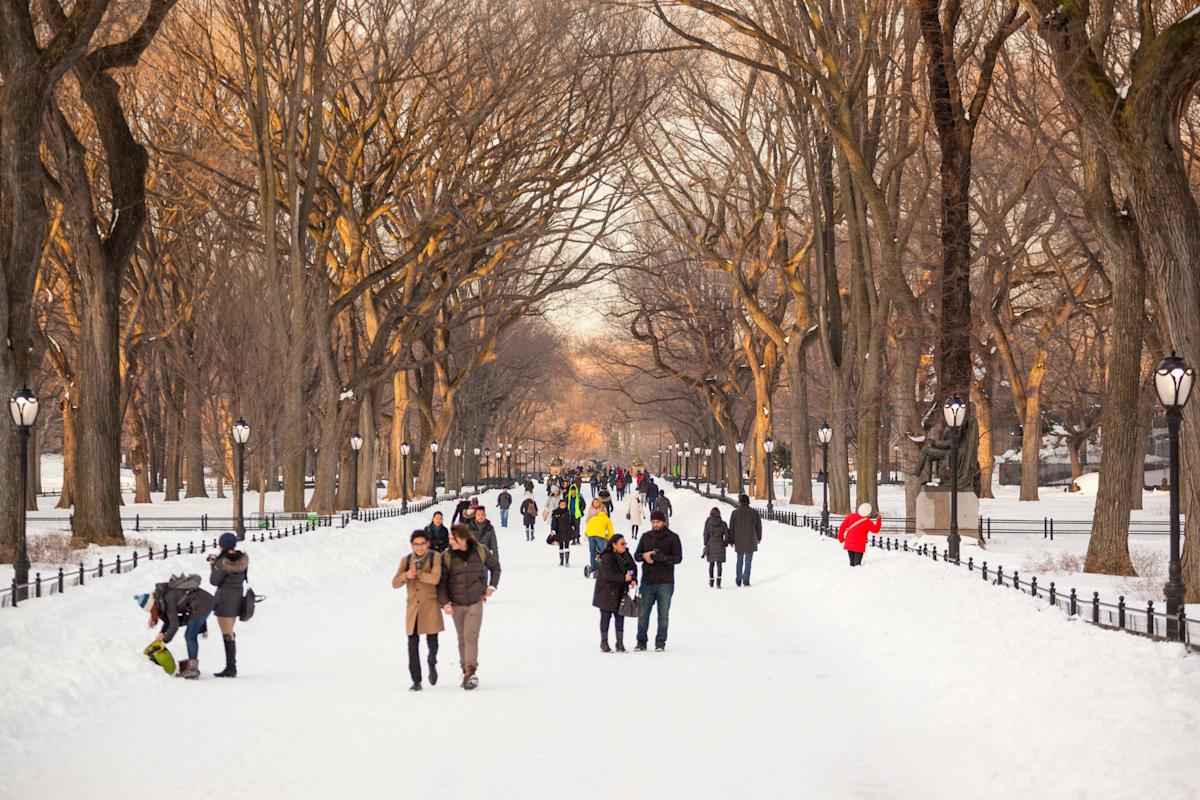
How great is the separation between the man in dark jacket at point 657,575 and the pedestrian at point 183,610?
4.96m

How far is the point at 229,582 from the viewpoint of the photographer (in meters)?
14.2

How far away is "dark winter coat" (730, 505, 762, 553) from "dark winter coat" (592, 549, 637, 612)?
8492 millimetres

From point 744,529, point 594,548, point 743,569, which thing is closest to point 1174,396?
point 744,529

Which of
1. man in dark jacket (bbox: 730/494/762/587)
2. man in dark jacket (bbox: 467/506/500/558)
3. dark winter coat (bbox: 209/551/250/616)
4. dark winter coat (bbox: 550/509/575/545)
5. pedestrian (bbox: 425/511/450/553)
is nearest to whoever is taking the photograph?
dark winter coat (bbox: 209/551/250/616)

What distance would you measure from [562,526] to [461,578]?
53.7 feet

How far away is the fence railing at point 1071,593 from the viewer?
12766mm

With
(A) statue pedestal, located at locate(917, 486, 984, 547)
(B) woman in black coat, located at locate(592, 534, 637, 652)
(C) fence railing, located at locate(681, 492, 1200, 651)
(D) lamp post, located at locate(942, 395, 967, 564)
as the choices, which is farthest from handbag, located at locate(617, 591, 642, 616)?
(A) statue pedestal, located at locate(917, 486, 984, 547)

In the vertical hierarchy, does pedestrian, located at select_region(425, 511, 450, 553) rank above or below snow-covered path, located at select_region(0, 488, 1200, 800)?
above

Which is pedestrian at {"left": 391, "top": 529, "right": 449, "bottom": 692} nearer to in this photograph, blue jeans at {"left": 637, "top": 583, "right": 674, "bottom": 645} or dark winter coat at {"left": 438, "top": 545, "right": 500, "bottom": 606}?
dark winter coat at {"left": 438, "top": 545, "right": 500, "bottom": 606}

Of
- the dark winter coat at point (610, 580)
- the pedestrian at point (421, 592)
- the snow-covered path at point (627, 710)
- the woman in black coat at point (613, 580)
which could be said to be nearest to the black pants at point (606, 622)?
the woman in black coat at point (613, 580)

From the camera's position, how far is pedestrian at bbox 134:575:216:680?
45.4 ft

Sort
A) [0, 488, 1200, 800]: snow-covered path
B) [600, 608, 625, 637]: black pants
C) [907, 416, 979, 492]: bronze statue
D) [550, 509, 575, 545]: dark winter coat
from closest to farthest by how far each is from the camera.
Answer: [0, 488, 1200, 800]: snow-covered path
[600, 608, 625, 637]: black pants
[550, 509, 575, 545]: dark winter coat
[907, 416, 979, 492]: bronze statue

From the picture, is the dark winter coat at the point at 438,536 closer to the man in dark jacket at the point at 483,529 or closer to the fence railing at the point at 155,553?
the man in dark jacket at the point at 483,529

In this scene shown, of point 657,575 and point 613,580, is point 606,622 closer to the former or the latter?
point 613,580
